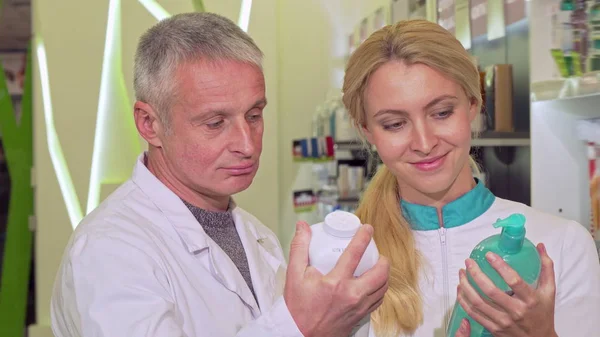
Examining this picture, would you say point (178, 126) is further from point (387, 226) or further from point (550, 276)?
point (550, 276)

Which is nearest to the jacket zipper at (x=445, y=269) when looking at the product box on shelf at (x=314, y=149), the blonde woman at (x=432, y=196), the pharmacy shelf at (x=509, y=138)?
the blonde woman at (x=432, y=196)

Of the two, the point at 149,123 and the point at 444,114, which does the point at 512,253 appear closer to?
the point at 444,114

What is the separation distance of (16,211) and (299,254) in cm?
402

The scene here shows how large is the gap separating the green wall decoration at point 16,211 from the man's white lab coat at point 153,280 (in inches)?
137

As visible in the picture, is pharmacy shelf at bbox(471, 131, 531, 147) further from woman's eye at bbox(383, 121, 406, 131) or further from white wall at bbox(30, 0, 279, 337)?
white wall at bbox(30, 0, 279, 337)

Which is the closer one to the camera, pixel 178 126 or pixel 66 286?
pixel 66 286

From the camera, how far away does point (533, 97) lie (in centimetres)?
186

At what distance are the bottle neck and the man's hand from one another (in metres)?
0.20

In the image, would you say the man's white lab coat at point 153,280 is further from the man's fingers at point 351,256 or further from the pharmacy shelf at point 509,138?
the pharmacy shelf at point 509,138

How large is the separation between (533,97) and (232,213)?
37.2 inches

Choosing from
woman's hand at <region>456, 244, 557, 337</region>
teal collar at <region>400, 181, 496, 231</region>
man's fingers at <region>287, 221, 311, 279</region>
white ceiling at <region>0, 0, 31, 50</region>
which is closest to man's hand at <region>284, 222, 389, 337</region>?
man's fingers at <region>287, 221, 311, 279</region>

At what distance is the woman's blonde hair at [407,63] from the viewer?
1.37 meters

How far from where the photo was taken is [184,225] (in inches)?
53.9

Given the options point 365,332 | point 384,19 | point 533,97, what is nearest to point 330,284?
point 365,332
